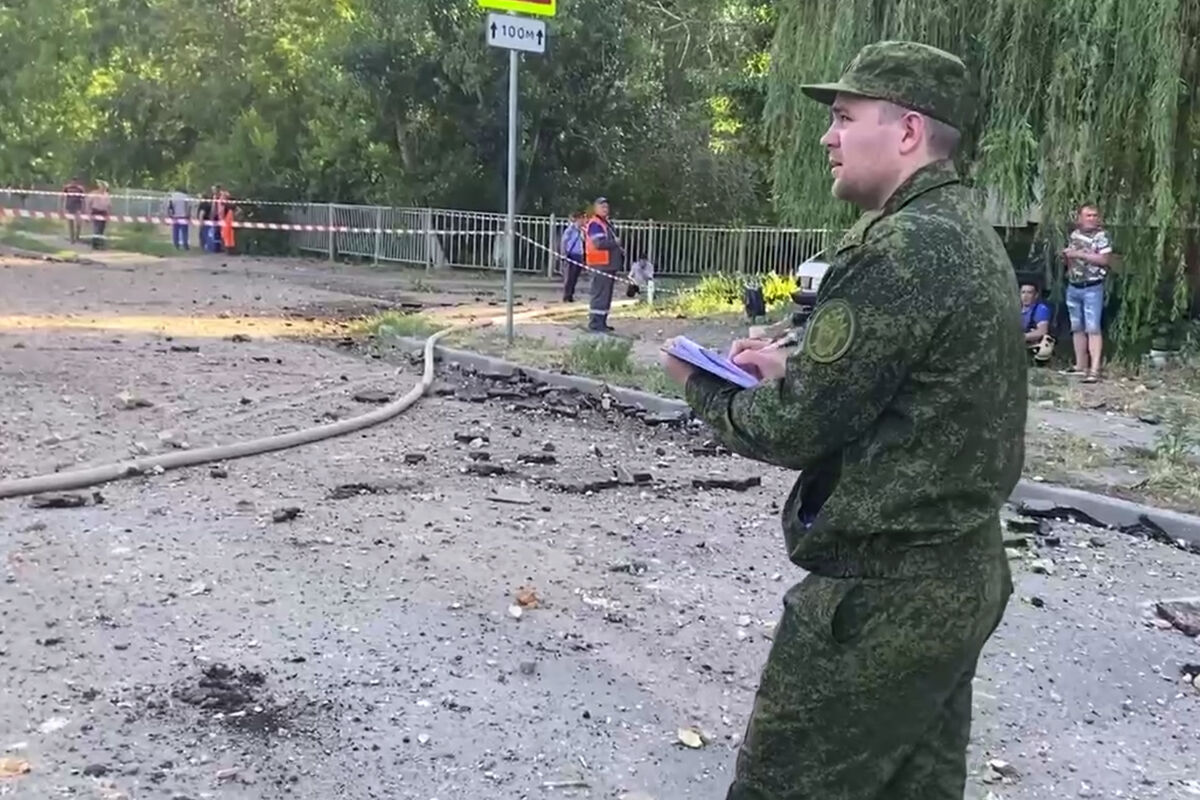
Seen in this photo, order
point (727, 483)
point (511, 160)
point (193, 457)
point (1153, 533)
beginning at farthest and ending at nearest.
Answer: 1. point (511, 160)
2. point (727, 483)
3. point (193, 457)
4. point (1153, 533)

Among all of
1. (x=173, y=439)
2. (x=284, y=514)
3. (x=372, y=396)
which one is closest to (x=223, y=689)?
(x=284, y=514)

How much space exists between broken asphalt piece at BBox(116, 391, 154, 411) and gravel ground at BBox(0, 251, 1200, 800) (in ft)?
1.30

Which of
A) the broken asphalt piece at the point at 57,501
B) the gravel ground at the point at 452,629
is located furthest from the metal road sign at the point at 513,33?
the broken asphalt piece at the point at 57,501

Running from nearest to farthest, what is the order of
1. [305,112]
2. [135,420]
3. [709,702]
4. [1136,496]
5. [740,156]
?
[709,702]
[1136,496]
[135,420]
[740,156]
[305,112]

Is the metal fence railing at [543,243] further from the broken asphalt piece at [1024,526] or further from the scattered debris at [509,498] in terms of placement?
the scattered debris at [509,498]

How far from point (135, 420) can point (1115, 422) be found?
708cm

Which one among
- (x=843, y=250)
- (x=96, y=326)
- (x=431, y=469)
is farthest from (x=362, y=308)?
(x=843, y=250)

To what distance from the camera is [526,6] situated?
11625 mm

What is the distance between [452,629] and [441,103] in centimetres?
2362

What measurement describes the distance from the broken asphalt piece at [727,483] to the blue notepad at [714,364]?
503 centimetres

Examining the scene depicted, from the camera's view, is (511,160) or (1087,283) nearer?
(511,160)

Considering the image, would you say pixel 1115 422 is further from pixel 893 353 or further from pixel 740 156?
pixel 740 156

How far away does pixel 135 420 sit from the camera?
852cm

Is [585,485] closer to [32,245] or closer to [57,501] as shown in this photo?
[57,501]
